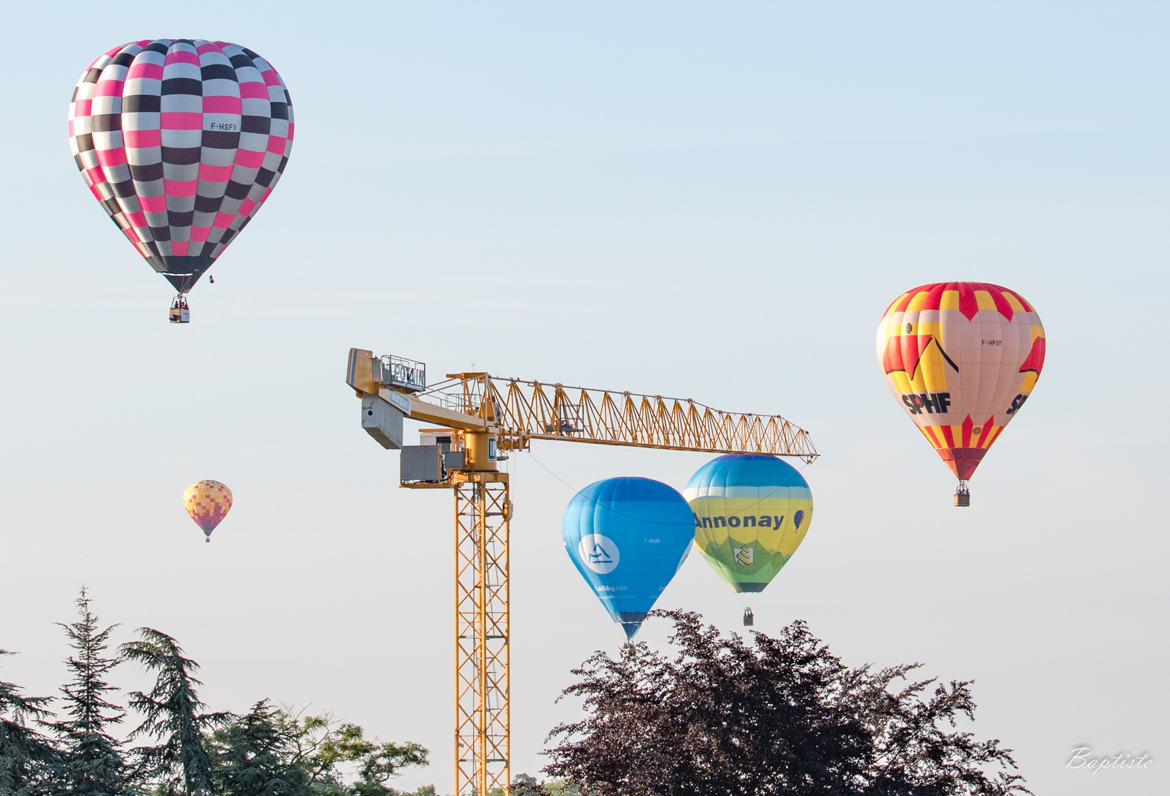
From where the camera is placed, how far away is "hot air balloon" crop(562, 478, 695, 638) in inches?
3484

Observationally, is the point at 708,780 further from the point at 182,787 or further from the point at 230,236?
the point at 230,236

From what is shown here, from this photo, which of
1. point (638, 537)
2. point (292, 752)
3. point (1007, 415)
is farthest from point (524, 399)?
point (292, 752)

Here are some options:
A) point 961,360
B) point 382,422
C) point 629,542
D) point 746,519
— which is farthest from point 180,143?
point 746,519

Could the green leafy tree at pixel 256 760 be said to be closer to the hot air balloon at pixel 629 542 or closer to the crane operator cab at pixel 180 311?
the crane operator cab at pixel 180 311

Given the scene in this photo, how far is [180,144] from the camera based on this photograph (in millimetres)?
70938

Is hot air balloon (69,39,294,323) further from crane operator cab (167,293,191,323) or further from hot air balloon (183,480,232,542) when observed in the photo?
hot air balloon (183,480,232,542)

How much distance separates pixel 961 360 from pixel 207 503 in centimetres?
5205

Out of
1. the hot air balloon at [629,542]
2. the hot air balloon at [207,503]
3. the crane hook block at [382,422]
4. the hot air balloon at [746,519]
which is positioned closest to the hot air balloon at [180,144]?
the crane hook block at [382,422]

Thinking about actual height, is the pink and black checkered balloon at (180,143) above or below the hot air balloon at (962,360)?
above

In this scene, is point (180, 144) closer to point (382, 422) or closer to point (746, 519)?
point (382, 422)

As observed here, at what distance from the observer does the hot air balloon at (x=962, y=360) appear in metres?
77.7

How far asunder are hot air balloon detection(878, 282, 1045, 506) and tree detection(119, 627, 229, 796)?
122ft

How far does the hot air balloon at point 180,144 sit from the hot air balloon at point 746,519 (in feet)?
107

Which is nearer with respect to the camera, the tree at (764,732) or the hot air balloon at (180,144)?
the tree at (764,732)
